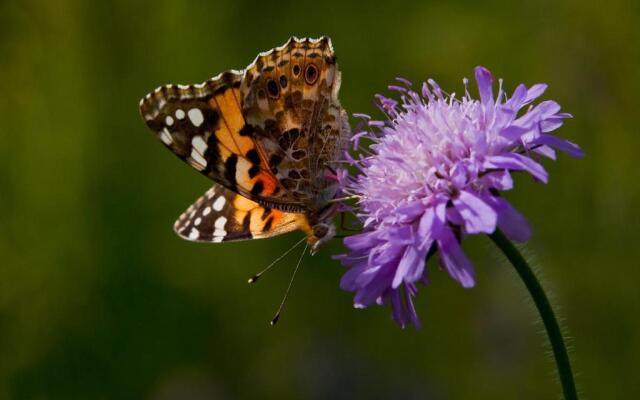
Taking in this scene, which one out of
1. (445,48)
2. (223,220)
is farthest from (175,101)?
(445,48)

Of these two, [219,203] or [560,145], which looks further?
[219,203]

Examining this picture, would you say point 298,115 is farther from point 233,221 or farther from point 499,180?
point 499,180

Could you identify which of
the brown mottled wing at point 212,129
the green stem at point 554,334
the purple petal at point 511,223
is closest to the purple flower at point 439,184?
the purple petal at point 511,223

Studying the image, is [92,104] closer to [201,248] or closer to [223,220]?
[201,248]

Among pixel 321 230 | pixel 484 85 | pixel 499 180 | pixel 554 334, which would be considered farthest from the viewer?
pixel 321 230

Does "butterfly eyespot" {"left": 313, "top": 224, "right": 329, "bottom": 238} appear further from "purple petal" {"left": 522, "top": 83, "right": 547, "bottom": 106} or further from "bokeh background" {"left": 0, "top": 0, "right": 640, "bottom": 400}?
"bokeh background" {"left": 0, "top": 0, "right": 640, "bottom": 400}

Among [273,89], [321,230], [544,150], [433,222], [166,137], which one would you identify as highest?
[273,89]

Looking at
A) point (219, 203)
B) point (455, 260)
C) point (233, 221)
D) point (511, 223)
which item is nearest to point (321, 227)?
point (233, 221)
